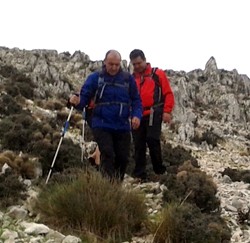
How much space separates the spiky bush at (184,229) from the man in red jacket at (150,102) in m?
3.38

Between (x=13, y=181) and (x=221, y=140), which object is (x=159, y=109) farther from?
(x=221, y=140)

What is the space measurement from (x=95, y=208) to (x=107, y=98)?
6.99 ft

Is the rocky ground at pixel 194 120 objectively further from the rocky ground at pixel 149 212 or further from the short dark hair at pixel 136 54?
the short dark hair at pixel 136 54

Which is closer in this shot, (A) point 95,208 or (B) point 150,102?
(A) point 95,208

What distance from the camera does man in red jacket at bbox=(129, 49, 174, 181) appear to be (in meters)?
9.41

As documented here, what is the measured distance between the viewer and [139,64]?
9234 mm

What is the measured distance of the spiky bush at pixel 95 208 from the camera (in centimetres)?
612

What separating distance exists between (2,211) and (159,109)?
4.01 m

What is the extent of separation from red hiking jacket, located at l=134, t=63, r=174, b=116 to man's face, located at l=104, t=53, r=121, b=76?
67.2 inches

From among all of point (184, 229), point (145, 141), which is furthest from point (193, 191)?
point (184, 229)

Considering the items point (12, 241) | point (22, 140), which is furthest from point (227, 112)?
point (12, 241)

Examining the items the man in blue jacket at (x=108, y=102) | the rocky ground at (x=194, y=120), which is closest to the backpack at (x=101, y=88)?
the man in blue jacket at (x=108, y=102)

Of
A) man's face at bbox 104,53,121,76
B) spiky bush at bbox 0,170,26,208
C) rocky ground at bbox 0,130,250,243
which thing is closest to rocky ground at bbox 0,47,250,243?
rocky ground at bbox 0,130,250,243

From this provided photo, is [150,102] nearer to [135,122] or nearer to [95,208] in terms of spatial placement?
[135,122]
